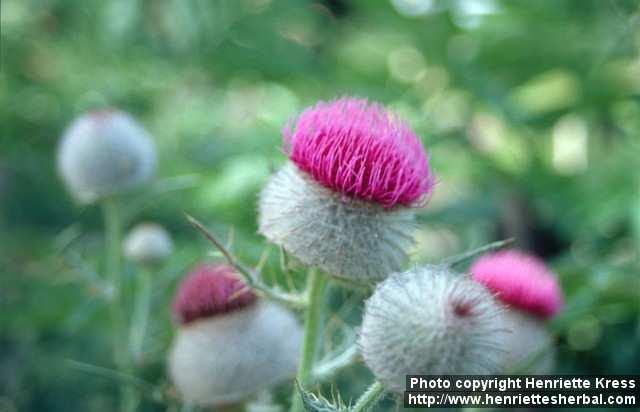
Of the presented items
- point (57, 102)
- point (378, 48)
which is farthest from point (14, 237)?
point (378, 48)

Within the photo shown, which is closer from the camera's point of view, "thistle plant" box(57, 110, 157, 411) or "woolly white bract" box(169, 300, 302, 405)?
"woolly white bract" box(169, 300, 302, 405)

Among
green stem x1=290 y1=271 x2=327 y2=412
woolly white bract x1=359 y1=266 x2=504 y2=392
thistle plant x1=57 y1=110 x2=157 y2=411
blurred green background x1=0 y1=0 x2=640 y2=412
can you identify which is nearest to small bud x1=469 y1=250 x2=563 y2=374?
blurred green background x1=0 y1=0 x2=640 y2=412

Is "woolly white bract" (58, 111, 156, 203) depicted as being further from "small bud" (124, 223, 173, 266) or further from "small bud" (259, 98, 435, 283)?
"small bud" (259, 98, 435, 283)

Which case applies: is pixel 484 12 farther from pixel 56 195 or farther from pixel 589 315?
pixel 56 195

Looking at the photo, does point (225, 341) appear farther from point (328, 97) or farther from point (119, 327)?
point (328, 97)

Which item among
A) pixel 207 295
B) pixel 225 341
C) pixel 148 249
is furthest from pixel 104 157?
pixel 225 341
